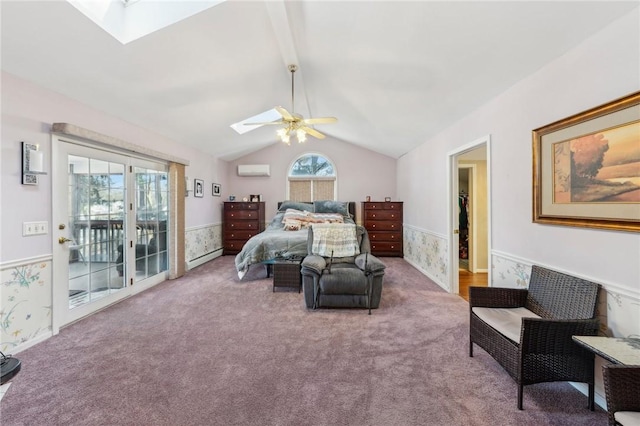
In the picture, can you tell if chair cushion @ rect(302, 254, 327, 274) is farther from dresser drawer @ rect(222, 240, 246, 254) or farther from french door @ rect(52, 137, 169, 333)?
dresser drawer @ rect(222, 240, 246, 254)

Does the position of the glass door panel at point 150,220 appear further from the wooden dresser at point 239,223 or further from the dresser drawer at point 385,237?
the dresser drawer at point 385,237

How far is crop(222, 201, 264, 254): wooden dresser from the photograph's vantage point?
6.37 metres

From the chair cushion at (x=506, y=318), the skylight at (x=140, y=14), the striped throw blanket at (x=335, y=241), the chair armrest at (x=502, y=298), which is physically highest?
the skylight at (x=140, y=14)

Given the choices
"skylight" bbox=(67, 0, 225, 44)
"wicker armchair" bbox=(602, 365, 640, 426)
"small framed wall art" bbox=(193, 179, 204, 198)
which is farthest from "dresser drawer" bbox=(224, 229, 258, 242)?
"wicker armchair" bbox=(602, 365, 640, 426)

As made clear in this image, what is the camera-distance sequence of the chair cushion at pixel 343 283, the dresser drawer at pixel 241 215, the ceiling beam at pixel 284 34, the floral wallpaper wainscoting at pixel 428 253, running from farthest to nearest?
the dresser drawer at pixel 241 215 → the floral wallpaper wainscoting at pixel 428 253 → the chair cushion at pixel 343 283 → the ceiling beam at pixel 284 34

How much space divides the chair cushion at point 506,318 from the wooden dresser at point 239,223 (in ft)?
16.7

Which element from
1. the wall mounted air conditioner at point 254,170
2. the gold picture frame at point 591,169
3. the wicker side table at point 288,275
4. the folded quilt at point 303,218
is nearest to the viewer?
the gold picture frame at point 591,169

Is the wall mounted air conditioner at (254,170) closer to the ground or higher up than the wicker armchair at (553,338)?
higher up

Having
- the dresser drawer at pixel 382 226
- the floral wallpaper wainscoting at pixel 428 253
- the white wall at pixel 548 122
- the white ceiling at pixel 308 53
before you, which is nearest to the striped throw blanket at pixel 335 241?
the floral wallpaper wainscoting at pixel 428 253

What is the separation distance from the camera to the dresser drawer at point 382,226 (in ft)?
20.3

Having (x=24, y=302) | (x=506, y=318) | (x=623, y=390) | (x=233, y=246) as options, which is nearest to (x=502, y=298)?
(x=506, y=318)

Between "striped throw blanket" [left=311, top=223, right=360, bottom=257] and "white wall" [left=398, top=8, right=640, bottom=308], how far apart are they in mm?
1667

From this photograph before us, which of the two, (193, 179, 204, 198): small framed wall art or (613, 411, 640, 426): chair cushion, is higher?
(193, 179, 204, 198): small framed wall art

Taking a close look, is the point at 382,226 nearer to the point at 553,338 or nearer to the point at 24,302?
the point at 553,338
